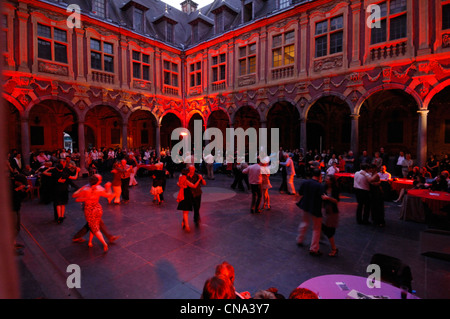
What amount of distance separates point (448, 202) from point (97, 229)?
332 inches

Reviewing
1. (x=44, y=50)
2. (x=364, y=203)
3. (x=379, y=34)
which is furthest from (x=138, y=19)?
(x=364, y=203)

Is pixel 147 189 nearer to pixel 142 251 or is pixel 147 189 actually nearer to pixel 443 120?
pixel 142 251

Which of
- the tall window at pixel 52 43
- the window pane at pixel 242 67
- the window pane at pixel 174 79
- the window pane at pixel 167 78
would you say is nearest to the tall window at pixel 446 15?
the window pane at pixel 242 67

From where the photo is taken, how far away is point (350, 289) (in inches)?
107

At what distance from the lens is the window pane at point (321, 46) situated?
13812 millimetres

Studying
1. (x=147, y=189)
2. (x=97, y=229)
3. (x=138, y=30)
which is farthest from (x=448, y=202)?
(x=138, y=30)

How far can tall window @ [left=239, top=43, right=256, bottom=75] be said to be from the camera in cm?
1680

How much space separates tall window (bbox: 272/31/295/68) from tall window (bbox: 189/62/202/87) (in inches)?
268

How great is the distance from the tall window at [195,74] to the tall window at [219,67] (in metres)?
1.49

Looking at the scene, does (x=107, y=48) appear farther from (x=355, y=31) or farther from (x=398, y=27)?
(x=398, y=27)

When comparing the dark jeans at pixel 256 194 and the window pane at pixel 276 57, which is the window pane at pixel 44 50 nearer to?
the window pane at pixel 276 57

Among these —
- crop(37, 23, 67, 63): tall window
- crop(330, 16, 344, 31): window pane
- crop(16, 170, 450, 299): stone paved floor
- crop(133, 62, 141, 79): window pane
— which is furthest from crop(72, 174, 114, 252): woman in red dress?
crop(133, 62, 141, 79): window pane

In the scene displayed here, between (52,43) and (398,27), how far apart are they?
1812 cm

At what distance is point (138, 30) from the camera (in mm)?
18078
